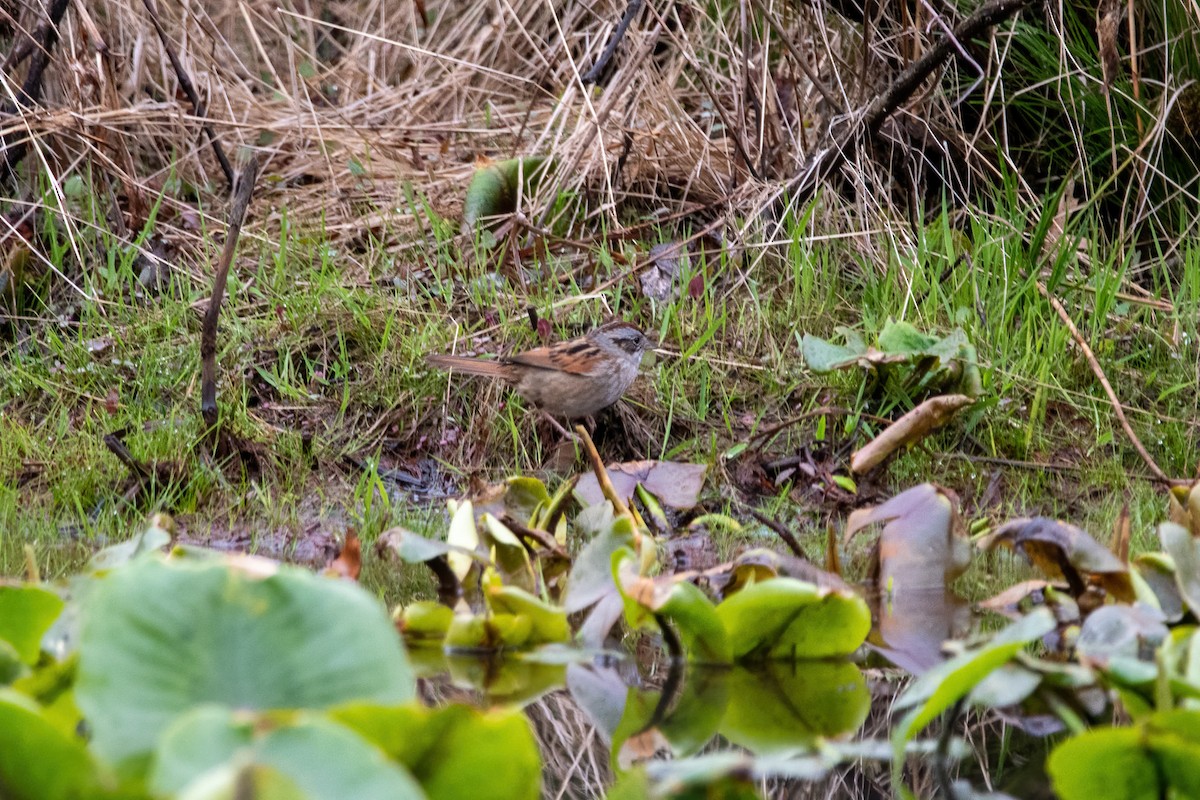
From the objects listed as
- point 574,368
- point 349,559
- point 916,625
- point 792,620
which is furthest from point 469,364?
point 792,620

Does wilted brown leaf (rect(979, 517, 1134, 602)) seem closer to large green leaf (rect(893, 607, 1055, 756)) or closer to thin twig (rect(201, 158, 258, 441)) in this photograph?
large green leaf (rect(893, 607, 1055, 756))

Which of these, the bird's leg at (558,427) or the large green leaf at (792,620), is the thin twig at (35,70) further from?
the large green leaf at (792,620)

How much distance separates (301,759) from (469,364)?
3777mm

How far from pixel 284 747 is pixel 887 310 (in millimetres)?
4403

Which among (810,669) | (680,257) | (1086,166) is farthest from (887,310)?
(810,669)

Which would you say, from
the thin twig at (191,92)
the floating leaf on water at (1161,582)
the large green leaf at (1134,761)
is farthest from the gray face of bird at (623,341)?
the large green leaf at (1134,761)

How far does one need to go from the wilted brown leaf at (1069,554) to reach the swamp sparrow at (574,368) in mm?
1948

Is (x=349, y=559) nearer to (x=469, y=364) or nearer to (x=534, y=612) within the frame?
(x=534, y=612)

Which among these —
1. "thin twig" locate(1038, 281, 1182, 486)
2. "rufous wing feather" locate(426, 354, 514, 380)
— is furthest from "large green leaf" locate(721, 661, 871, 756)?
"rufous wing feather" locate(426, 354, 514, 380)

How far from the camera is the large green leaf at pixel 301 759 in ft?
5.29

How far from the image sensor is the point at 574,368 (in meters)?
5.15

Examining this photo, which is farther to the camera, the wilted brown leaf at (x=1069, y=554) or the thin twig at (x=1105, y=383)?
the thin twig at (x=1105, y=383)

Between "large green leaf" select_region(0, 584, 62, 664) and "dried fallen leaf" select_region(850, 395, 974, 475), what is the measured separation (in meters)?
2.59

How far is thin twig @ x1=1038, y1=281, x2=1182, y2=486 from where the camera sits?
15.2 feet
